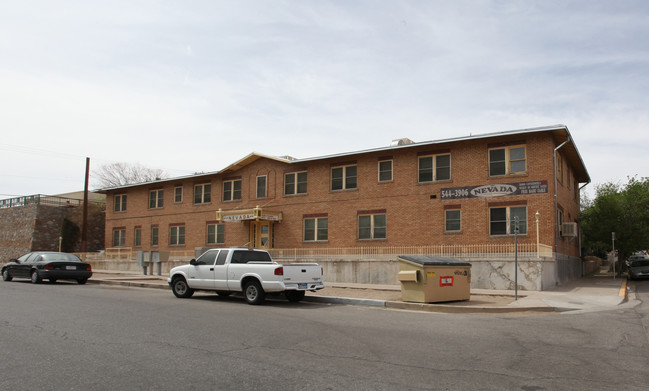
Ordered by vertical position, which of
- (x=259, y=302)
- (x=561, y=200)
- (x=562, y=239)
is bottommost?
(x=259, y=302)

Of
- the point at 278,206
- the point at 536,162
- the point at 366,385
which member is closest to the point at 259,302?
the point at 366,385

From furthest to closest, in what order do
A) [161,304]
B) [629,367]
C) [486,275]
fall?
1. [486,275]
2. [161,304]
3. [629,367]

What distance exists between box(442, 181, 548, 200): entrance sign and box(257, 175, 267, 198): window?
39.3 feet

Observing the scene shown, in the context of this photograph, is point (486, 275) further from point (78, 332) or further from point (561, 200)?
point (78, 332)

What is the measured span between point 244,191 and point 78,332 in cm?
2466

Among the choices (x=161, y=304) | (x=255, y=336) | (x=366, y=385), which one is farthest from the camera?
(x=161, y=304)

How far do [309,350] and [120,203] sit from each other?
3709 centimetres

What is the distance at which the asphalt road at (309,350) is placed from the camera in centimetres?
599

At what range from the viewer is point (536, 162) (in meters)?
23.6

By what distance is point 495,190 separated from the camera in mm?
24359

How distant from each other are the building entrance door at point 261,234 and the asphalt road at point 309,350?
758 inches

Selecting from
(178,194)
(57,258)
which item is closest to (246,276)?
(57,258)

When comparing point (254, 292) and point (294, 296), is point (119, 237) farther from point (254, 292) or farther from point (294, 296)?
point (254, 292)

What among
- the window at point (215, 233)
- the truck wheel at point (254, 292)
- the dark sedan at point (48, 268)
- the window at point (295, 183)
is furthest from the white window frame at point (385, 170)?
the dark sedan at point (48, 268)
